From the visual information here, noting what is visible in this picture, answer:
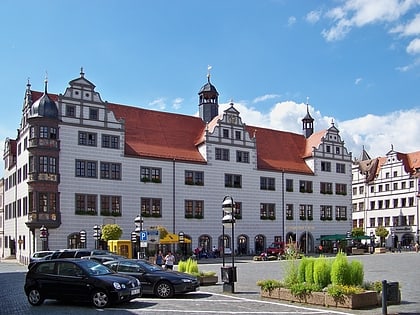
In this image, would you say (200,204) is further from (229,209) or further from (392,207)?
(392,207)

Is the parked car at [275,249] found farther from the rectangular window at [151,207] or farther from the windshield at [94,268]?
the windshield at [94,268]

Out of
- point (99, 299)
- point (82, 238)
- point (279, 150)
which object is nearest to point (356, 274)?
point (99, 299)

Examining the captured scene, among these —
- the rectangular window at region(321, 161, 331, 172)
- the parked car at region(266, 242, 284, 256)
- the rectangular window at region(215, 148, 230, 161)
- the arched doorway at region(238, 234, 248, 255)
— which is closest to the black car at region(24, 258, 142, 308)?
the parked car at region(266, 242, 284, 256)

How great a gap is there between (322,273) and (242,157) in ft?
144

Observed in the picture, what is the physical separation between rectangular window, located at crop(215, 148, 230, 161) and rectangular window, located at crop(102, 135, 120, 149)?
37.6ft

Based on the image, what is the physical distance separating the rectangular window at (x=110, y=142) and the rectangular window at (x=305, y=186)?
935 inches

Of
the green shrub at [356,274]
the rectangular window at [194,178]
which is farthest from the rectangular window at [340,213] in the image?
the green shrub at [356,274]

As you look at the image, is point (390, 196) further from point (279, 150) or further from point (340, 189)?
point (279, 150)

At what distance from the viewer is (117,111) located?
57.2 m

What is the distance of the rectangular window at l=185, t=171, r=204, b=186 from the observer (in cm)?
5681

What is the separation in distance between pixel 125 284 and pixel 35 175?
32505 mm

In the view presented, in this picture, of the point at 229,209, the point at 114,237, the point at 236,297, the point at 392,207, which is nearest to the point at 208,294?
the point at 236,297

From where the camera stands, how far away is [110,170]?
2042 inches

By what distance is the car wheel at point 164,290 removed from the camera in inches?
789
